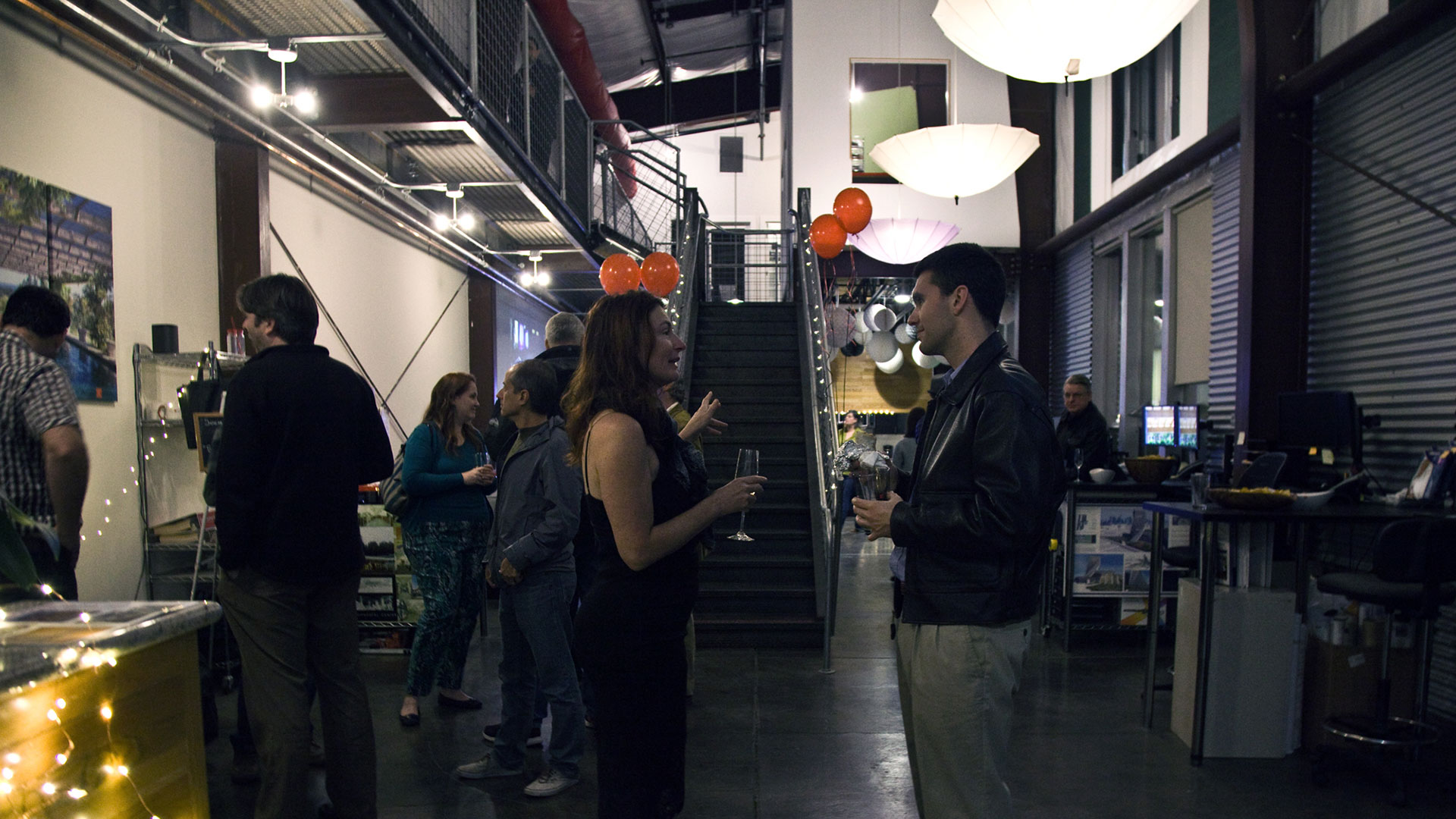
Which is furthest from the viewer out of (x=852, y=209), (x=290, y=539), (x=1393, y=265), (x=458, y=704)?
(x=852, y=209)

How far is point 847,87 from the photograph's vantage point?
36.4ft

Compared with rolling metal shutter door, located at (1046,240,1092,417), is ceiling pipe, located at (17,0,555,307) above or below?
above

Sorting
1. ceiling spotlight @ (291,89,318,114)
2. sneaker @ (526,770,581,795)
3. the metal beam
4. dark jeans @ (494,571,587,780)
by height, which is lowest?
sneaker @ (526,770,581,795)

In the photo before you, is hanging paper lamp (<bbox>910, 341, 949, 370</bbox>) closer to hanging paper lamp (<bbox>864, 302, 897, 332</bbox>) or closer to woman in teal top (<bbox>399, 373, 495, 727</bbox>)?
hanging paper lamp (<bbox>864, 302, 897, 332</bbox>)

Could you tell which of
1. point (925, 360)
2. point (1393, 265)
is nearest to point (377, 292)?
point (1393, 265)

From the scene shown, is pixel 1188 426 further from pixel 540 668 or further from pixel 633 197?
pixel 633 197

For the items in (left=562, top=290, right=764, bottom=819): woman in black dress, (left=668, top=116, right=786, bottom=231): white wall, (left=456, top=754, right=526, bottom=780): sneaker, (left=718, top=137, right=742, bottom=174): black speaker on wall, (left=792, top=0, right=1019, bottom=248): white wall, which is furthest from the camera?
(left=668, top=116, right=786, bottom=231): white wall

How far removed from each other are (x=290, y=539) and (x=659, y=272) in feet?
22.3

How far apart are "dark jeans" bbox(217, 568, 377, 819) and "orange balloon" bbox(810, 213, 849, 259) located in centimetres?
719

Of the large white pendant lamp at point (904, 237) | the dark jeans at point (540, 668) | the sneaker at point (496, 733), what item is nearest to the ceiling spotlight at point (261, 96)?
the dark jeans at point (540, 668)

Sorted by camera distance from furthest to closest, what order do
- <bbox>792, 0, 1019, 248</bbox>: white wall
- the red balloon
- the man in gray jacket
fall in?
1. <bbox>792, 0, 1019, 248</bbox>: white wall
2. the red balloon
3. the man in gray jacket

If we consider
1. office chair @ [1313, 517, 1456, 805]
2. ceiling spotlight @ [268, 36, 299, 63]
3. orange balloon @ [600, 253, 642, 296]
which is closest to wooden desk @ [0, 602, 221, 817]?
ceiling spotlight @ [268, 36, 299, 63]

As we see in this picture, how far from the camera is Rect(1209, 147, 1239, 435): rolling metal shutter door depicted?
22.0ft

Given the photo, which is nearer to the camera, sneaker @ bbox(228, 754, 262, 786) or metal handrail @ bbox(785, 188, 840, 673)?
sneaker @ bbox(228, 754, 262, 786)
